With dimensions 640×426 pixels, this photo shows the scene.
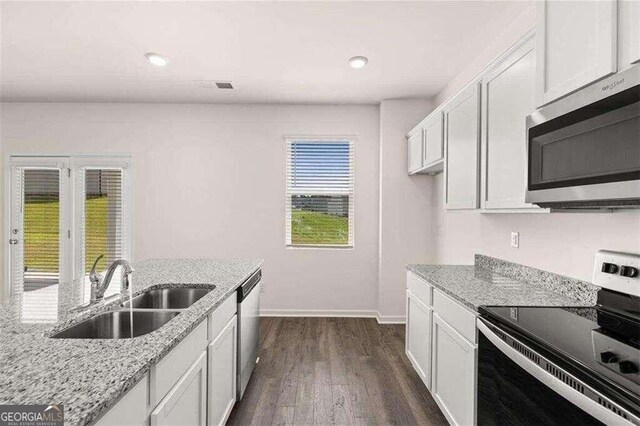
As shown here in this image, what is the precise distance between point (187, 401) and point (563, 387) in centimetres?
135

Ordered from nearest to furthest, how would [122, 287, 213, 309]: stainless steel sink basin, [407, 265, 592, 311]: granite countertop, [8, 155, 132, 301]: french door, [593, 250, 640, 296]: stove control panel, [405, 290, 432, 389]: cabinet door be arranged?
[593, 250, 640, 296]: stove control panel < [407, 265, 592, 311]: granite countertop < [122, 287, 213, 309]: stainless steel sink basin < [405, 290, 432, 389]: cabinet door < [8, 155, 132, 301]: french door

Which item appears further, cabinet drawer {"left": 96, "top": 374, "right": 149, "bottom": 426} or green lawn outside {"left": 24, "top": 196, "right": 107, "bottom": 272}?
green lawn outside {"left": 24, "top": 196, "right": 107, "bottom": 272}

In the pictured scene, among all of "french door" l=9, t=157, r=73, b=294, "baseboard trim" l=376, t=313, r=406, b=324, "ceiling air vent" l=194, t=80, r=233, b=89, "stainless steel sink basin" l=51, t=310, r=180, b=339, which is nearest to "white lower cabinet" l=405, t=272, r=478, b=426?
"baseboard trim" l=376, t=313, r=406, b=324

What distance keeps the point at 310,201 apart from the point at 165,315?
9.65 feet

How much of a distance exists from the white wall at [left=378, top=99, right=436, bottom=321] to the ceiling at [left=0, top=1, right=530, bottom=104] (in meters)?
0.28

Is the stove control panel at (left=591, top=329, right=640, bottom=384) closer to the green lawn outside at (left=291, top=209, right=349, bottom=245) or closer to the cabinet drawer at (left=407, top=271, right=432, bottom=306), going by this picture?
the cabinet drawer at (left=407, top=271, right=432, bottom=306)

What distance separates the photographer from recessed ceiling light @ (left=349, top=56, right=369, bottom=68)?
10.2ft

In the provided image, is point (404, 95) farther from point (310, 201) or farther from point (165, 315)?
point (165, 315)

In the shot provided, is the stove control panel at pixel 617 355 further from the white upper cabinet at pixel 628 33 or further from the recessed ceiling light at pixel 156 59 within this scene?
the recessed ceiling light at pixel 156 59

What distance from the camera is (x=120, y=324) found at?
5.54 ft

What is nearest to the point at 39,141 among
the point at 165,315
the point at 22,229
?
the point at 22,229

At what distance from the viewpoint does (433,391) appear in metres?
2.28

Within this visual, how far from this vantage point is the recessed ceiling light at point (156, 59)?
3.10m

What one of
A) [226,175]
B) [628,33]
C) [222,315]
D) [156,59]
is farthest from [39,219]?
[628,33]
